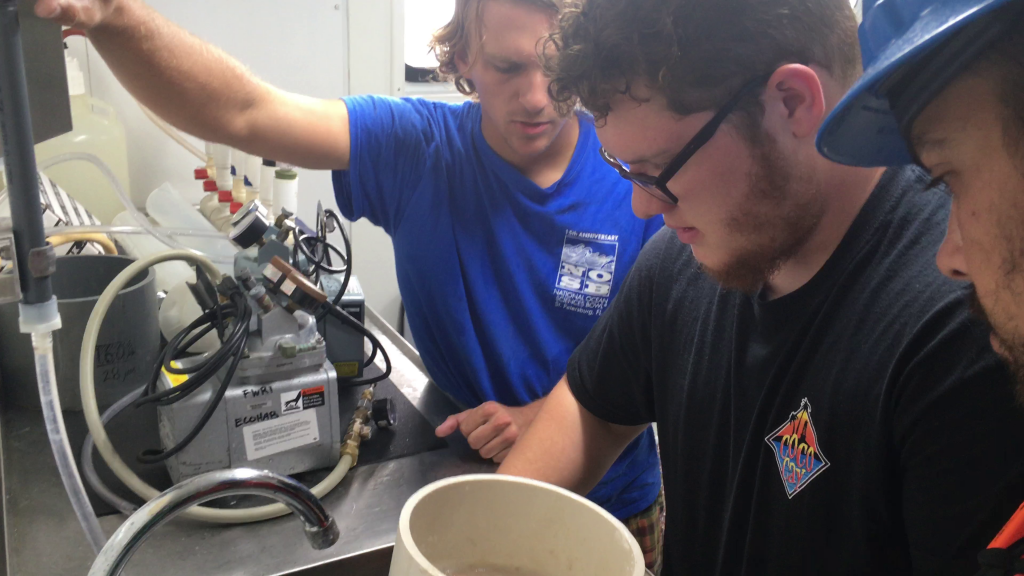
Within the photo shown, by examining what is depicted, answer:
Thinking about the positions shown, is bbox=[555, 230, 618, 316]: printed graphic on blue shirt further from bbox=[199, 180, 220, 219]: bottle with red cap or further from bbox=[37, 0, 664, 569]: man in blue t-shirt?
bbox=[199, 180, 220, 219]: bottle with red cap

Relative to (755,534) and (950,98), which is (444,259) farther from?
(950,98)

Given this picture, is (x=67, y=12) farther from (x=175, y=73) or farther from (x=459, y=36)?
(x=459, y=36)

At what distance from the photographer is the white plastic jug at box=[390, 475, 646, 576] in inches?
18.9

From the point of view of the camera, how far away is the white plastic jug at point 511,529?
0.48 meters

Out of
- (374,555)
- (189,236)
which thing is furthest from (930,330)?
(189,236)

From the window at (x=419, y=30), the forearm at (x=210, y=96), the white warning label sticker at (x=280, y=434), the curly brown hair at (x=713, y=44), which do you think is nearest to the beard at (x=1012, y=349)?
the curly brown hair at (x=713, y=44)

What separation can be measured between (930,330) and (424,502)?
1.61 feet

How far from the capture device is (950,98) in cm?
44

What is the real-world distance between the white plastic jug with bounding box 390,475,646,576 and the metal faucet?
0.13 meters

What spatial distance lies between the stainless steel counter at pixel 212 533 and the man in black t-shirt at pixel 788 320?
1.32 ft

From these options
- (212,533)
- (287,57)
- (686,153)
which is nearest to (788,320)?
(686,153)

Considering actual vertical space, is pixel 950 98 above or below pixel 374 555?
above

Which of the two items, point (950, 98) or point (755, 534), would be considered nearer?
point (950, 98)

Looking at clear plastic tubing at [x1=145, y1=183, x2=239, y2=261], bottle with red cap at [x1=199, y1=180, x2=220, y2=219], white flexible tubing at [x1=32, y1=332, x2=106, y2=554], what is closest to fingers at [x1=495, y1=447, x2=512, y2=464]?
white flexible tubing at [x1=32, y1=332, x2=106, y2=554]
